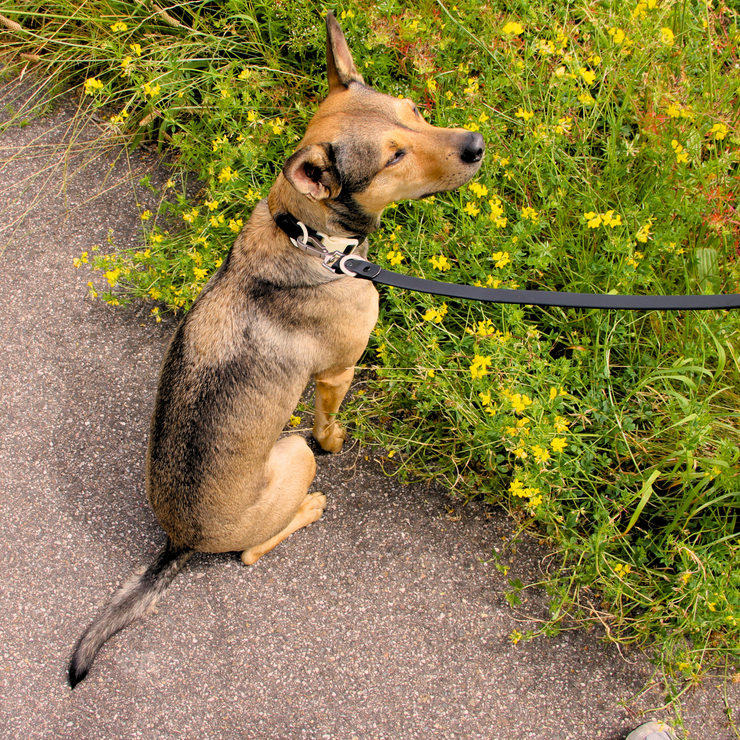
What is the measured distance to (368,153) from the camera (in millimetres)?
2498

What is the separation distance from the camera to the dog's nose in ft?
8.70

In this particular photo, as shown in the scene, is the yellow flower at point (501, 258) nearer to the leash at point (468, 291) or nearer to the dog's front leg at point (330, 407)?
the leash at point (468, 291)

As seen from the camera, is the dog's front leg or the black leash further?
the dog's front leg

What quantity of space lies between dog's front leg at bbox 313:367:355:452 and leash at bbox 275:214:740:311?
74cm

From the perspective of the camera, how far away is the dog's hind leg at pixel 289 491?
2.85m

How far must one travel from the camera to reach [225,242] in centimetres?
380

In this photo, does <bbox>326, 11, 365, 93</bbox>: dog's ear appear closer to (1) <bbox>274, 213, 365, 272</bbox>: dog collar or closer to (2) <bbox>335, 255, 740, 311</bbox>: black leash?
(1) <bbox>274, 213, 365, 272</bbox>: dog collar

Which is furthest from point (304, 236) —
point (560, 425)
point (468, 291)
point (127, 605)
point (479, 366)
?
point (127, 605)

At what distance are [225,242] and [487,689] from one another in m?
3.21

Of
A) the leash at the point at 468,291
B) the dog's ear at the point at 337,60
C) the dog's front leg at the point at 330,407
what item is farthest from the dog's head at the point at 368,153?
the dog's front leg at the point at 330,407

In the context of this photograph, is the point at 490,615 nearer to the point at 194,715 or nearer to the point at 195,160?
the point at 194,715

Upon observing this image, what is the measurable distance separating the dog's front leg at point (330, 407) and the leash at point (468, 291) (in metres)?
0.74

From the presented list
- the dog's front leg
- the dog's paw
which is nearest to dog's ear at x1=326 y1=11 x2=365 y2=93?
the dog's front leg

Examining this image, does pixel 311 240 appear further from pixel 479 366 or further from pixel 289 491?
pixel 289 491
